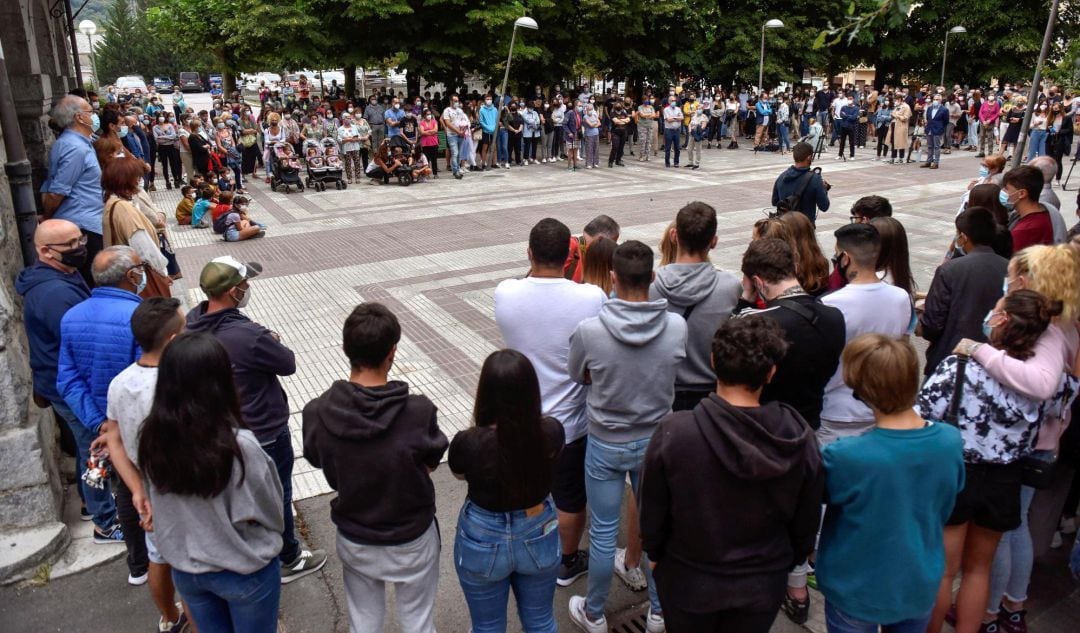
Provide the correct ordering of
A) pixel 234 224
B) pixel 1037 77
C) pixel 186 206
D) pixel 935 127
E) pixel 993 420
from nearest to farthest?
pixel 993 420
pixel 1037 77
pixel 234 224
pixel 186 206
pixel 935 127

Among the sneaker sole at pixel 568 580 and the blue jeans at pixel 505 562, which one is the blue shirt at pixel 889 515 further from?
the sneaker sole at pixel 568 580

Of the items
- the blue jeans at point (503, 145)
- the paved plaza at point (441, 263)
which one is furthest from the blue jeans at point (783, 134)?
the blue jeans at point (503, 145)

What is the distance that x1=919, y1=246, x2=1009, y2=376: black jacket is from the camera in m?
4.20

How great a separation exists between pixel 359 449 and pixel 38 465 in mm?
2633

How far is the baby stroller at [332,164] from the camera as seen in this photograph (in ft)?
52.7

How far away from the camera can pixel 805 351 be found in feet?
11.0

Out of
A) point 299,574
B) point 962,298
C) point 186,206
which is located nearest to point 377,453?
point 299,574

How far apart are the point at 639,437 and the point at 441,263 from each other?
7284mm

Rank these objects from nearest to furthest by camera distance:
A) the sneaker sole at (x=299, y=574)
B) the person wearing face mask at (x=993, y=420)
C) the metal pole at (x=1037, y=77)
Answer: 1. the person wearing face mask at (x=993, y=420)
2. the sneaker sole at (x=299, y=574)
3. the metal pole at (x=1037, y=77)

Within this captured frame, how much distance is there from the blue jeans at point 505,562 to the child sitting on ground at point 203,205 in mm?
11087

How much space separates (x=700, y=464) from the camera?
96.7 inches

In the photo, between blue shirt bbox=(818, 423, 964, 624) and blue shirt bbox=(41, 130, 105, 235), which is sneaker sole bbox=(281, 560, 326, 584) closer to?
blue shirt bbox=(818, 423, 964, 624)

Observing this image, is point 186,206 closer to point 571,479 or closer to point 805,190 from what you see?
point 805,190

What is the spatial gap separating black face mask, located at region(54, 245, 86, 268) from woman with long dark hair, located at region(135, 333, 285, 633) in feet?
6.67
